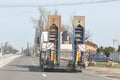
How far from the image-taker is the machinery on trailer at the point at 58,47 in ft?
116

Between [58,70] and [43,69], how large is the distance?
1307mm

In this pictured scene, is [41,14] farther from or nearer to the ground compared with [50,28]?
farther from the ground

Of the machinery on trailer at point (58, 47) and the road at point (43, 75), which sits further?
the machinery on trailer at point (58, 47)

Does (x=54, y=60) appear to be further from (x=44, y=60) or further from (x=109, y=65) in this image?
(x=109, y=65)

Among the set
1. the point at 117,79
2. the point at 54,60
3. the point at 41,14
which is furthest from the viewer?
the point at 41,14

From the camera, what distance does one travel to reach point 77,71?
3619cm

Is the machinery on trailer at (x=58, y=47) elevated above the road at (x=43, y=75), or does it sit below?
above

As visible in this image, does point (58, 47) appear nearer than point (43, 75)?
No

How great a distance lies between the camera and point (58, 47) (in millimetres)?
36438

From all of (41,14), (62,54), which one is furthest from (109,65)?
(41,14)

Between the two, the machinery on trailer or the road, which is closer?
the road

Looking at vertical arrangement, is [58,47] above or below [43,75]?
above

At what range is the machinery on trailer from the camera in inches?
1388

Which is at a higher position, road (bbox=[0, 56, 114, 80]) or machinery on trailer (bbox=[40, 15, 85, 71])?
machinery on trailer (bbox=[40, 15, 85, 71])
